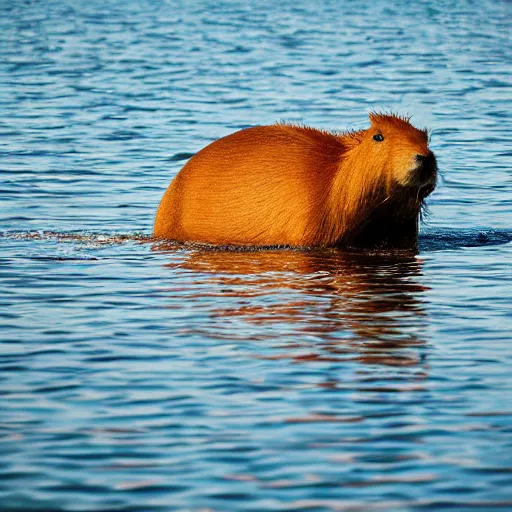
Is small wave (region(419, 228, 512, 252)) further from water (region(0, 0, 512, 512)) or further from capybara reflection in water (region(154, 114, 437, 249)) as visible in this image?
capybara reflection in water (region(154, 114, 437, 249))

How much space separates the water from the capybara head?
2.09ft

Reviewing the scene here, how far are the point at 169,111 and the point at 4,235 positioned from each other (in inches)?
388

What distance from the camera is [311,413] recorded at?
709cm

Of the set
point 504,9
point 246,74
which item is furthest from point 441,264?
point 504,9

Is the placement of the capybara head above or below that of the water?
above

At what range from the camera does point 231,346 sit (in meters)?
8.36

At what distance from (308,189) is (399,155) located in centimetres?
84

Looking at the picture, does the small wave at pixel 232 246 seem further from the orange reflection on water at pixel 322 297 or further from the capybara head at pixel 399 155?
the capybara head at pixel 399 155

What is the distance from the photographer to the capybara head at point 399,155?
1120cm

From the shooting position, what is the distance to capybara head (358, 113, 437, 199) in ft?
36.7

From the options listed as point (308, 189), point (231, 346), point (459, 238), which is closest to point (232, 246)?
point (308, 189)

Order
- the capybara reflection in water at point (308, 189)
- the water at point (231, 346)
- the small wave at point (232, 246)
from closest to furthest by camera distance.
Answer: the water at point (231, 346) < the capybara reflection in water at point (308, 189) < the small wave at point (232, 246)

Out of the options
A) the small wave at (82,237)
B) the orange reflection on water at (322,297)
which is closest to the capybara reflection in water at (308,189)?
the orange reflection on water at (322,297)

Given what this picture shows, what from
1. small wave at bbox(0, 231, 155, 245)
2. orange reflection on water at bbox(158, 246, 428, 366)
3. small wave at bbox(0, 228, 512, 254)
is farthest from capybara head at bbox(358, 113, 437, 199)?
small wave at bbox(0, 231, 155, 245)
